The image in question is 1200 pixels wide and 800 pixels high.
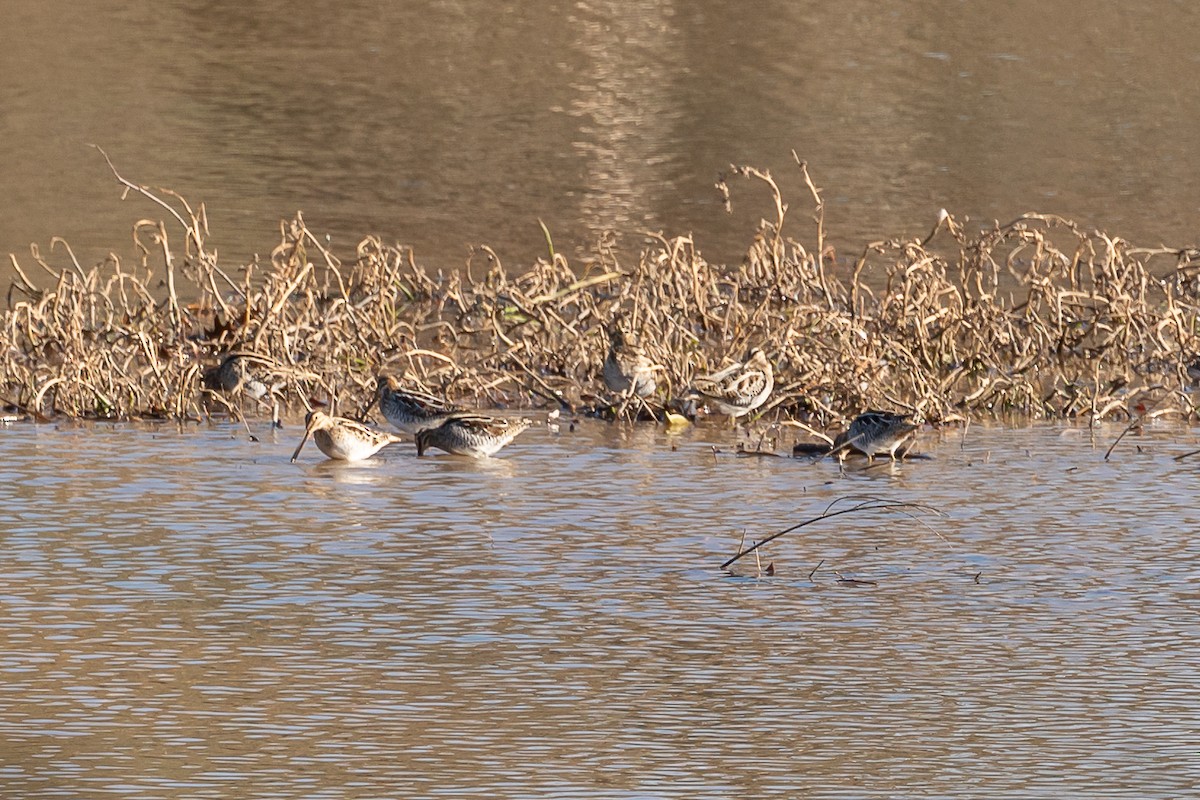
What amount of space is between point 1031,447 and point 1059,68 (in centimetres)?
2476

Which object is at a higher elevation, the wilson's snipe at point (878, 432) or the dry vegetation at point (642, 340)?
the dry vegetation at point (642, 340)

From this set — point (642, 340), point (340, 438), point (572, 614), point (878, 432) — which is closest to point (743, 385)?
point (642, 340)

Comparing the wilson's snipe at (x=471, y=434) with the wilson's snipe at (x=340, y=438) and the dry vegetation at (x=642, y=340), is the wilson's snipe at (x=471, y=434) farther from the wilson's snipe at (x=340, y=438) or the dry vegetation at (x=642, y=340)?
the dry vegetation at (x=642, y=340)

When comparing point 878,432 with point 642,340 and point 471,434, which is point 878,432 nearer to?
point 471,434

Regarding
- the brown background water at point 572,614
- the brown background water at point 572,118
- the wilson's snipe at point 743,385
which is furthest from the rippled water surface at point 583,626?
the brown background water at point 572,118

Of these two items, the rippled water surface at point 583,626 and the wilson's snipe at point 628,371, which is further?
the wilson's snipe at point 628,371

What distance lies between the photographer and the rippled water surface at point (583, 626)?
6566 millimetres

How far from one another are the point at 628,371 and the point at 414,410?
1.42 metres

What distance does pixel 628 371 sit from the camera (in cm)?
1289

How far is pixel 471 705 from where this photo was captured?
713 cm

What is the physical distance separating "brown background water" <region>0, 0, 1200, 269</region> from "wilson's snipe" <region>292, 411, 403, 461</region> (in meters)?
6.83

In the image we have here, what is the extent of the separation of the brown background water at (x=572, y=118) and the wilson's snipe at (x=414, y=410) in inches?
249

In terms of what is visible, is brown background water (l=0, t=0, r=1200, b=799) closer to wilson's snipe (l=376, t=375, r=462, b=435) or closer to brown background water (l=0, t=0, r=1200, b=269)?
wilson's snipe (l=376, t=375, r=462, b=435)

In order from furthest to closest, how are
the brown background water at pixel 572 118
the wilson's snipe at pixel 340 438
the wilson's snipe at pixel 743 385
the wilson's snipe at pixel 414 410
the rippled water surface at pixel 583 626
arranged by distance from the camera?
1. the brown background water at pixel 572 118
2. the wilson's snipe at pixel 743 385
3. the wilson's snipe at pixel 414 410
4. the wilson's snipe at pixel 340 438
5. the rippled water surface at pixel 583 626
